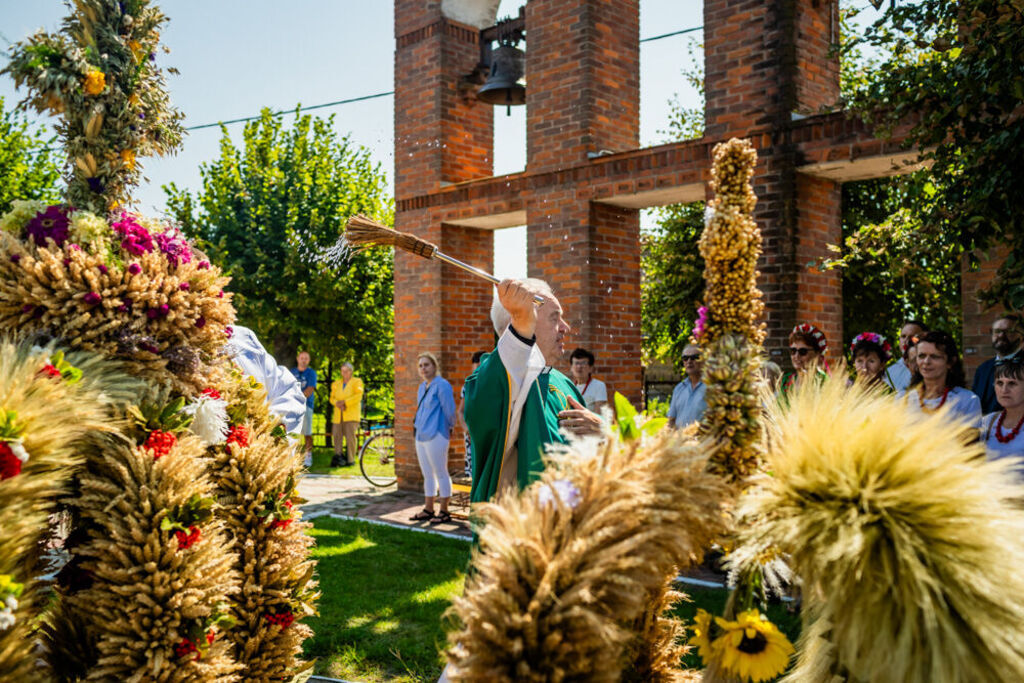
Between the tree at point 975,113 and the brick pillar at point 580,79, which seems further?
the brick pillar at point 580,79

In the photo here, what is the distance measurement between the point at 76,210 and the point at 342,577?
4.37 m

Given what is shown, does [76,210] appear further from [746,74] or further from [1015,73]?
[746,74]

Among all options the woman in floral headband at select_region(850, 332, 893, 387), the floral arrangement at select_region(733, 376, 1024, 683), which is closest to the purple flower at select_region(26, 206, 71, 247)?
the floral arrangement at select_region(733, 376, 1024, 683)

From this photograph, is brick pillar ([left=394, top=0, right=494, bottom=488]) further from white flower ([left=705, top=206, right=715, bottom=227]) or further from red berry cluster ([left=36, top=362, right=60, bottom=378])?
white flower ([left=705, top=206, right=715, bottom=227])

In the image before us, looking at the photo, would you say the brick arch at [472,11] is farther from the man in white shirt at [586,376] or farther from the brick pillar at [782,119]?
the man in white shirt at [586,376]

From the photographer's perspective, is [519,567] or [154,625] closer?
[519,567]

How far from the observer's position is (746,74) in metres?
7.39

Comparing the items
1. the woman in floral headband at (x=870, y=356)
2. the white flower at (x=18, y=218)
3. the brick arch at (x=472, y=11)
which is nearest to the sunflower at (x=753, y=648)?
the white flower at (x=18, y=218)

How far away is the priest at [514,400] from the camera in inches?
126

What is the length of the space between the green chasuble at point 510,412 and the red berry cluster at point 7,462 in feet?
5.25

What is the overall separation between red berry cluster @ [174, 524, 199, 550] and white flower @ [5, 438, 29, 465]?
25.7 inches

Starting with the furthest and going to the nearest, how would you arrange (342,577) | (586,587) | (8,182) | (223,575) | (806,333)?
1. (8,182)
2. (342,577)
3. (806,333)
4. (223,575)
5. (586,587)

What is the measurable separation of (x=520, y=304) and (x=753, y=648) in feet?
5.90

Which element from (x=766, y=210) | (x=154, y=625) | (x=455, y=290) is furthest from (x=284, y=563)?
(x=455, y=290)
